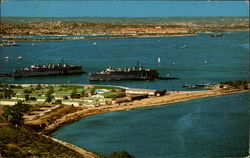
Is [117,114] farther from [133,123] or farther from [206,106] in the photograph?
[206,106]

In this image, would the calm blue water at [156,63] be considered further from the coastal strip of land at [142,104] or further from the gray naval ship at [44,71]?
the coastal strip of land at [142,104]

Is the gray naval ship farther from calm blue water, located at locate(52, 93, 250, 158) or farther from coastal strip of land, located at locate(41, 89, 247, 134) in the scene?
calm blue water, located at locate(52, 93, 250, 158)

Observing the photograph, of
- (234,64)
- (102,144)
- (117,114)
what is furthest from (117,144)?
(234,64)

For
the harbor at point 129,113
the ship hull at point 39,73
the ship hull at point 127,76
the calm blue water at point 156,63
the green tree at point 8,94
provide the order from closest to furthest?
1. the harbor at point 129,113
2. the green tree at point 8,94
3. the calm blue water at point 156,63
4. the ship hull at point 127,76
5. the ship hull at point 39,73

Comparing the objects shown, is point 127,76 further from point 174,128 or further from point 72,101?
point 174,128

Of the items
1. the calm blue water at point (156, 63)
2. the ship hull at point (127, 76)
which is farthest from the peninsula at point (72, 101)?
the ship hull at point (127, 76)

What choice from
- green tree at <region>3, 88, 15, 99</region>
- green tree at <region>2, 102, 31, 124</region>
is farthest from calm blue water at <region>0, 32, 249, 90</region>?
green tree at <region>2, 102, 31, 124</region>

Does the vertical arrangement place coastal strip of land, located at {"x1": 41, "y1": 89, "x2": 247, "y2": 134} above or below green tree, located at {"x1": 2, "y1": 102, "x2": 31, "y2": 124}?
below
